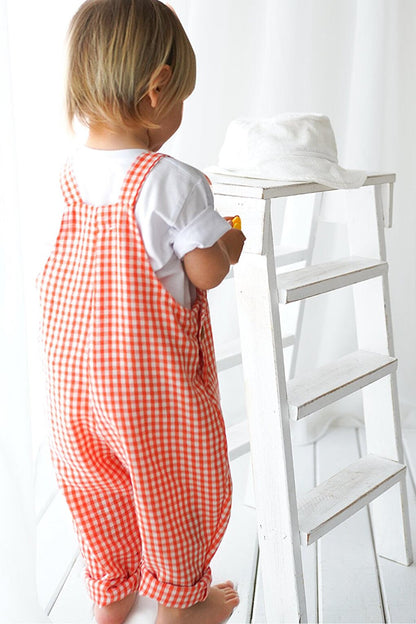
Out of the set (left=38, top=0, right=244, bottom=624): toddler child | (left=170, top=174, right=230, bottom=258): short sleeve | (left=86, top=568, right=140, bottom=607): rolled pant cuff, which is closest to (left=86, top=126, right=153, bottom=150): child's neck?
(left=38, top=0, right=244, bottom=624): toddler child

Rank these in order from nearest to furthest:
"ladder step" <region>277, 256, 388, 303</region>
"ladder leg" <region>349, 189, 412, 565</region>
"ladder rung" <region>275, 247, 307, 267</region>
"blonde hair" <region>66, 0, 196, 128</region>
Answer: "blonde hair" <region>66, 0, 196, 128</region>, "ladder step" <region>277, 256, 388, 303</region>, "ladder leg" <region>349, 189, 412, 565</region>, "ladder rung" <region>275, 247, 307, 267</region>

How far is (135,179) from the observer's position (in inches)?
44.7

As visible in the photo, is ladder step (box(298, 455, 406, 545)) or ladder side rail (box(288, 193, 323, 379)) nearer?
ladder step (box(298, 455, 406, 545))

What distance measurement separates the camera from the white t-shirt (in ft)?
3.73

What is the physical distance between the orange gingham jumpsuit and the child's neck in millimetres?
48

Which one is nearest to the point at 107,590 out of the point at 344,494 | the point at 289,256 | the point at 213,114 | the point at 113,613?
the point at 113,613

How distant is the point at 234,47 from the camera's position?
7.45 feet

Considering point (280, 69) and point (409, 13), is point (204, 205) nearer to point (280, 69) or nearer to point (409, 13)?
point (280, 69)

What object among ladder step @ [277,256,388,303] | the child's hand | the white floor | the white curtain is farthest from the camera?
the white floor

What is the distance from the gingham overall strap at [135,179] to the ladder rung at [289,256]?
2.69 feet

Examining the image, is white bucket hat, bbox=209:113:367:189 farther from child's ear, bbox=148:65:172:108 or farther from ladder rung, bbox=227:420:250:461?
ladder rung, bbox=227:420:250:461

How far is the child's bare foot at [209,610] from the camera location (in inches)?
50.9

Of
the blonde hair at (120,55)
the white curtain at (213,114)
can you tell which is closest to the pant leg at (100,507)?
the white curtain at (213,114)

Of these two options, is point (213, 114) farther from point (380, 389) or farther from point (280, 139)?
point (380, 389)
